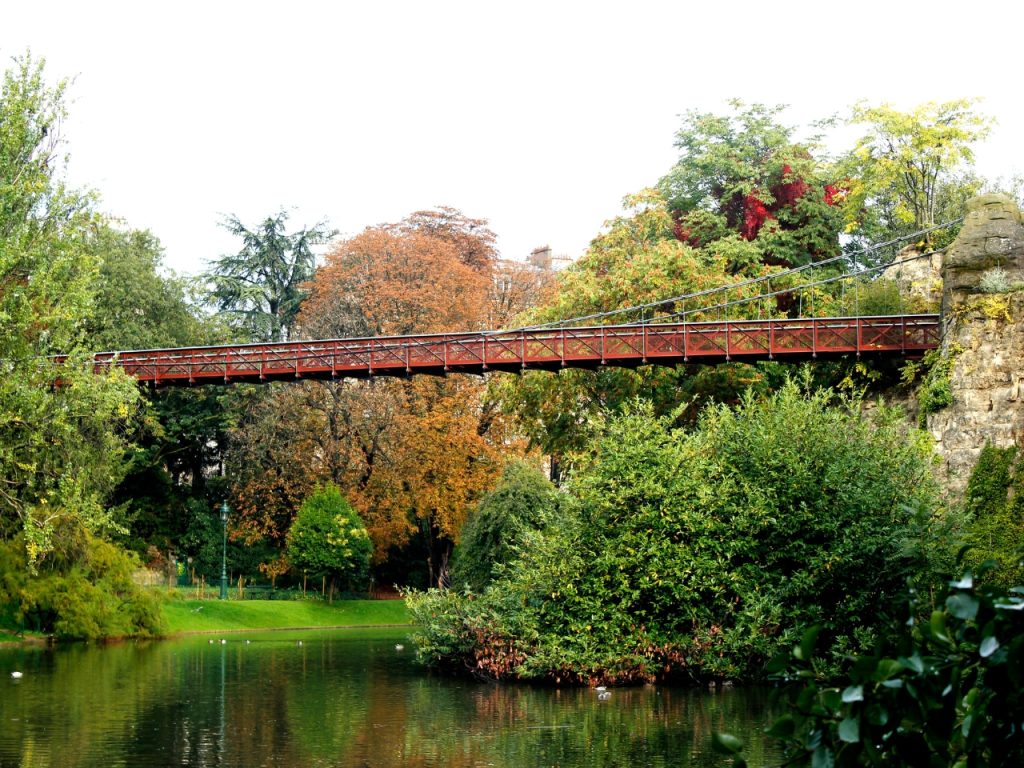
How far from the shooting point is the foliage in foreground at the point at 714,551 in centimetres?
1920

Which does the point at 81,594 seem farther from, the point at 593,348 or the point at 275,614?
the point at 593,348

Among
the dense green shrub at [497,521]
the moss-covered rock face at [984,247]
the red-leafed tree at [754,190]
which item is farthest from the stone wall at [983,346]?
the red-leafed tree at [754,190]

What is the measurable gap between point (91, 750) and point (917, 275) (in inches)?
982

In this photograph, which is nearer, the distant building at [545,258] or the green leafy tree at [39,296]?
the green leafy tree at [39,296]

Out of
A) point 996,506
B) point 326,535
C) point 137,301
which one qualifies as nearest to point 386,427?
point 326,535

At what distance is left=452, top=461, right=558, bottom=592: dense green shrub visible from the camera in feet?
89.4

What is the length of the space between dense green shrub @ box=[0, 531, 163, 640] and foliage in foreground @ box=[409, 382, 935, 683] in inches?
564

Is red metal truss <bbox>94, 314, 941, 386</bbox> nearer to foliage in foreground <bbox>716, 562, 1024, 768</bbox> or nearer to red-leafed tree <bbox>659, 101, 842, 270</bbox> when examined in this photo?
red-leafed tree <bbox>659, 101, 842, 270</bbox>

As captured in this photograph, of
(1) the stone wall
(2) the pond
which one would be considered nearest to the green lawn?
(2) the pond

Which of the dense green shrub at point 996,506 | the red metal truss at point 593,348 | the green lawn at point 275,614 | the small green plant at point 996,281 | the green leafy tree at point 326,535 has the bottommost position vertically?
the green lawn at point 275,614

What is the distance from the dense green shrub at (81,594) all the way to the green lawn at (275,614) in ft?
9.63

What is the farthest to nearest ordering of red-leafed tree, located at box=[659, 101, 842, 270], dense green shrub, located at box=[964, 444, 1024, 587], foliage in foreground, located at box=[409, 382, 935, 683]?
1. red-leafed tree, located at box=[659, 101, 842, 270]
2. dense green shrub, located at box=[964, 444, 1024, 587]
3. foliage in foreground, located at box=[409, 382, 935, 683]

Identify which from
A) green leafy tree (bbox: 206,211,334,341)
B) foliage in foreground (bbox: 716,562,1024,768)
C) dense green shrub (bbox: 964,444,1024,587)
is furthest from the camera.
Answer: green leafy tree (bbox: 206,211,334,341)

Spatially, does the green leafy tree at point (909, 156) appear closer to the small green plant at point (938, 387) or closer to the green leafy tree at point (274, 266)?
the small green plant at point (938, 387)
